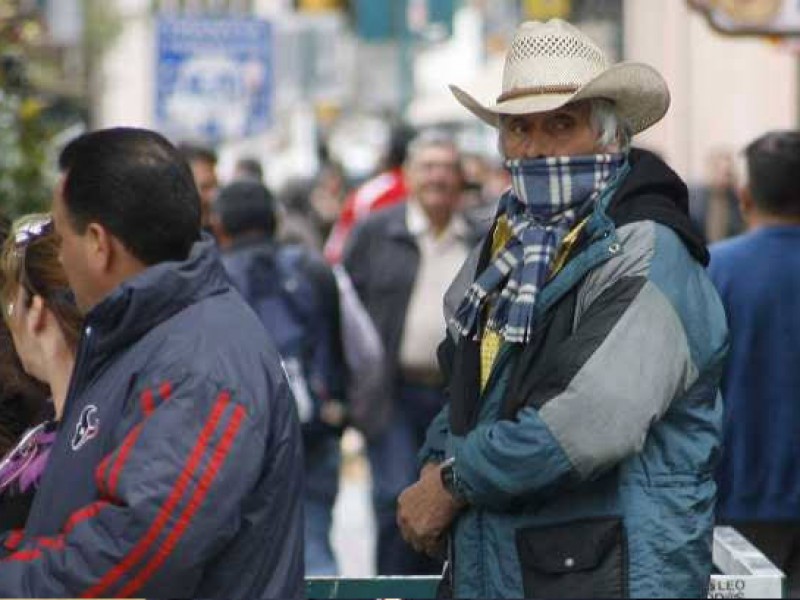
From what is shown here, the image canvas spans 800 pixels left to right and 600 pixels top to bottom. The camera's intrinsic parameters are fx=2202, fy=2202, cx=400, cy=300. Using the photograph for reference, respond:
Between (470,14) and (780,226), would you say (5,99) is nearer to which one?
(780,226)

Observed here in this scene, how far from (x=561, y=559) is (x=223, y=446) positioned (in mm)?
816

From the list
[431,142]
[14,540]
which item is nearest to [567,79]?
[14,540]

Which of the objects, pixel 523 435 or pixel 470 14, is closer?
pixel 523 435

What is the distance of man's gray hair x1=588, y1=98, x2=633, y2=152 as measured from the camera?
15.7 feet

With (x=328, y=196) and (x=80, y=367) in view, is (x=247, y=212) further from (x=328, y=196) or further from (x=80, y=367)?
(x=328, y=196)

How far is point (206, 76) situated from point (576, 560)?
46.7 feet

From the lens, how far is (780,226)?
7176mm

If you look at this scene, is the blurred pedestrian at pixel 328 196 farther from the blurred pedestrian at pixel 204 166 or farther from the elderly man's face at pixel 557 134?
the elderly man's face at pixel 557 134

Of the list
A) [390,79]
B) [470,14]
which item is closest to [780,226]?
[390,79]

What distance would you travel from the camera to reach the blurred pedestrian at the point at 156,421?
4.00 m

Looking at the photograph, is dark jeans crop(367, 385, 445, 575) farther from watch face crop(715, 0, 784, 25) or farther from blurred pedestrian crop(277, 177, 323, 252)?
watch face crop(715, 0, 784, 25)

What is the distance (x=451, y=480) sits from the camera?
15.4 feet

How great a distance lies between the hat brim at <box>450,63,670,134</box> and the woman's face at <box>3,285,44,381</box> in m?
1.09

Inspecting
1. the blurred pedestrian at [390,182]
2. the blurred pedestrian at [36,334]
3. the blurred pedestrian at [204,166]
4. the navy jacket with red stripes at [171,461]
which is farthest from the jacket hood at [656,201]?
the blurred pedestrian at [390,182]
